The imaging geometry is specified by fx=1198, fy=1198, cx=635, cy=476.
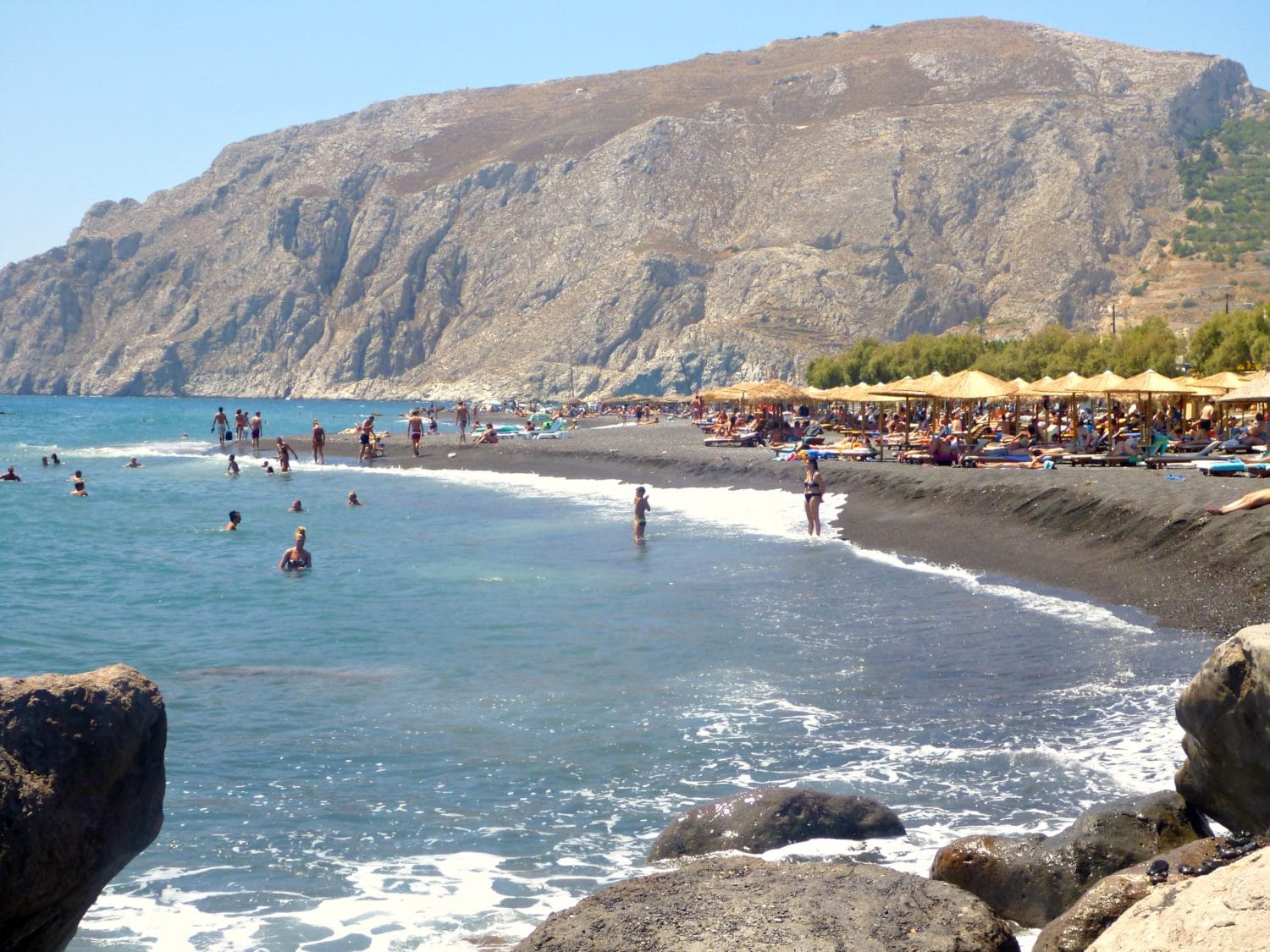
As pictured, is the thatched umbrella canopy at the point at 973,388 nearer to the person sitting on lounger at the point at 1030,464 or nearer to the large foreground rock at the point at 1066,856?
the person sitting on lounger at the point at 1030,464

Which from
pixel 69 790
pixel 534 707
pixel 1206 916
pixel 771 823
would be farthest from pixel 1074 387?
pixel 69 790

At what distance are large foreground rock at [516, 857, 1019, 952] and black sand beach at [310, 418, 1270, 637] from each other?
8885mm

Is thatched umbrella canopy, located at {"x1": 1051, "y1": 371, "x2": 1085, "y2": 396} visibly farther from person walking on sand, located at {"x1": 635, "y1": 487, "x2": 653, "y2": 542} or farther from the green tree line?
person walking on sand, located at {"x1": 635, "y1": 487, "x2": 653, "y2": 542}

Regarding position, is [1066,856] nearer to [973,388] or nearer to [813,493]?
[813,493]

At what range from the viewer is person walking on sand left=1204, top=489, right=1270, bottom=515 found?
14828 millimetres

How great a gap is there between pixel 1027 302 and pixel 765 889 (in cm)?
10074

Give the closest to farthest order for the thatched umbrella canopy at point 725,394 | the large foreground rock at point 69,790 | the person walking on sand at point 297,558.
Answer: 1. the large foreground rock at point 69,790
2. the person walking on sand at point 297,558
3. the thatched umbrella canopy at point 725,394

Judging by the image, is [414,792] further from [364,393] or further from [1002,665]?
[364,393]

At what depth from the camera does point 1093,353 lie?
1657 inches

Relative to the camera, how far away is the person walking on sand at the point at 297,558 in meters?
19.7

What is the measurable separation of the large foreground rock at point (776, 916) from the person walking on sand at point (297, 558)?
623 inches

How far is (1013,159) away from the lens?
366 ft

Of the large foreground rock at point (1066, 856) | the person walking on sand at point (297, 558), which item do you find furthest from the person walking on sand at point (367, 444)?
the large foreground rock at point (1066, 856)

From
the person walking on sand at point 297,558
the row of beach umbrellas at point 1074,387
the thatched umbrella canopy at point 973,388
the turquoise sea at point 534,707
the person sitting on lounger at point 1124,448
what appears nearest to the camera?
the turquoise sea at point 534,707
